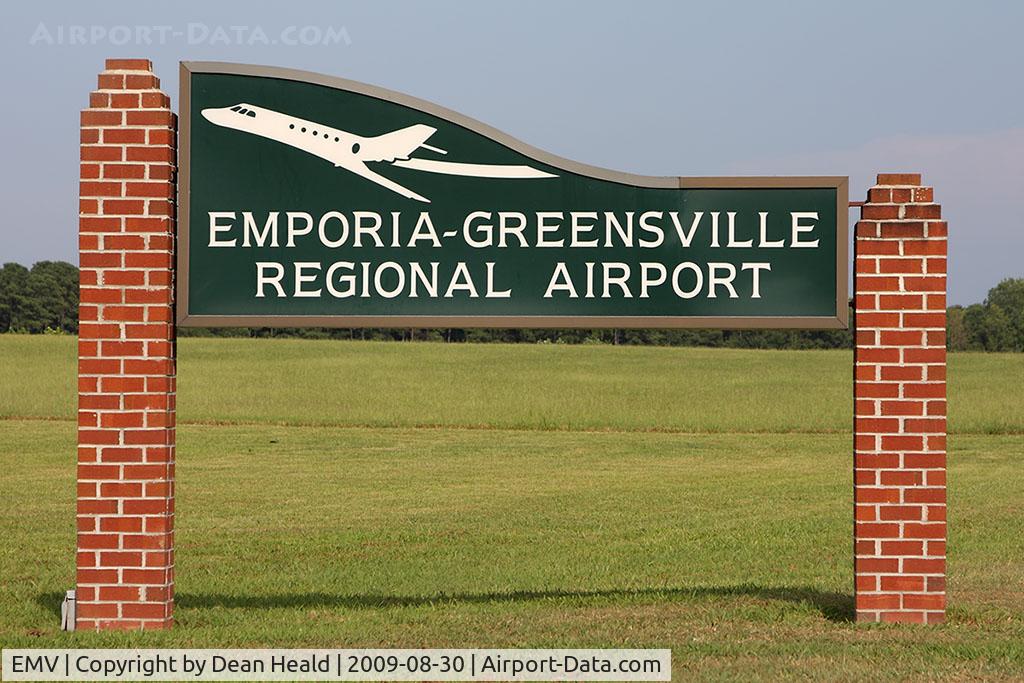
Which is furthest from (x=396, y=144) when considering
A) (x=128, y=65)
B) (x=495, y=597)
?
(x=495, y=597)

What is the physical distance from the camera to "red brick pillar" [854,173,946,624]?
855cm

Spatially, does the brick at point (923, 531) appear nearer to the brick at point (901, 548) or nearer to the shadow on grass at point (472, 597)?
the brick at point (901, 548)

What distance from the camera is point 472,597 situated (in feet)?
33.7

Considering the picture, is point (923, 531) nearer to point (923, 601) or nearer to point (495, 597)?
point (923, 601)

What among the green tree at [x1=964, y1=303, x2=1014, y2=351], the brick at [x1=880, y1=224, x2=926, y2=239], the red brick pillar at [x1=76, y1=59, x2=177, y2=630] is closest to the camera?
the red brick pillar at [x1=76, y1=59, x2=177, y2=630]

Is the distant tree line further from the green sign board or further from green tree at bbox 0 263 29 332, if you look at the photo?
the green sign board

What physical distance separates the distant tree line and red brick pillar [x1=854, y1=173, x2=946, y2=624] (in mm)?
81543

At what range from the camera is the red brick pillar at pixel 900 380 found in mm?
8555

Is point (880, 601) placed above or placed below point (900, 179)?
below

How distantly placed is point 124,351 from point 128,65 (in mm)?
1865

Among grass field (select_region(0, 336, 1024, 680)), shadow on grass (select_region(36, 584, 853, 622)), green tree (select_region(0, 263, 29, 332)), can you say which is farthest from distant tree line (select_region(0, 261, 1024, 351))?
shadow on grass (select_region(36, 584, 853, 622))

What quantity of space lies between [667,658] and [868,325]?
8.39 feet

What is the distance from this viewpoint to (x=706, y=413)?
3859 centimetres

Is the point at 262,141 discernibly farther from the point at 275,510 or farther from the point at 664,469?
the point at 664,469
